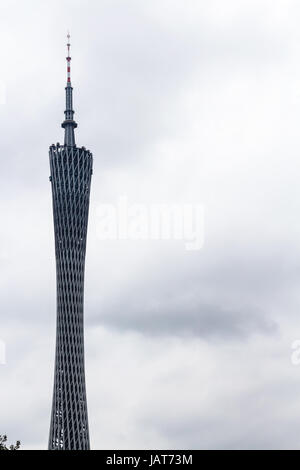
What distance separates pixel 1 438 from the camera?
104625 millimetres
